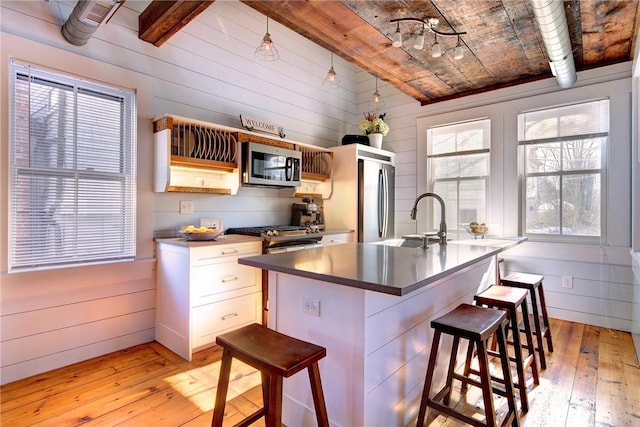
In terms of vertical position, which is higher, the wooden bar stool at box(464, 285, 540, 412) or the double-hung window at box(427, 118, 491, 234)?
the double-hung window at box(427, 118, 491, 234)

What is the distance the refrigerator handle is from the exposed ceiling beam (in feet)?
9.06

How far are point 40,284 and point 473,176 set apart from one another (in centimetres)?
430

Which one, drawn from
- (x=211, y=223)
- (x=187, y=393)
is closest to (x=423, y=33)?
(x=211, y=223)

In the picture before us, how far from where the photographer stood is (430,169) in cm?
426

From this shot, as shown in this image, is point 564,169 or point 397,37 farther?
point 564,169

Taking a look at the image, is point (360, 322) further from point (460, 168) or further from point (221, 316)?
point (460, 168)

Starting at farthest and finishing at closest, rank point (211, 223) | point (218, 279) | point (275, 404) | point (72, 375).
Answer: point (211, 223), point (218, 279), point (72, 375), point (275, 404)

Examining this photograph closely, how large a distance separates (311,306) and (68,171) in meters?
2.09

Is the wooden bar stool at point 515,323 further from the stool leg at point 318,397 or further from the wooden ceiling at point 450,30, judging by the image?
the wooden ceiling at point 450,30

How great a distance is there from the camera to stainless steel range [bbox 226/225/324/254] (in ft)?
Answer: 9.69

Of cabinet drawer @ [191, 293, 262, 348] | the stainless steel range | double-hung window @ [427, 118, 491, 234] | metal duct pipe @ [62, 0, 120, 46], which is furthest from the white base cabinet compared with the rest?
double-hung window @ [427, 118, 491, 234]

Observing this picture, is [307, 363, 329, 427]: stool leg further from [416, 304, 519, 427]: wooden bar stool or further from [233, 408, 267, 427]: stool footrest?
[416, 304, 519, 427]: wooden bar stool

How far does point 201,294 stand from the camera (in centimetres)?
249

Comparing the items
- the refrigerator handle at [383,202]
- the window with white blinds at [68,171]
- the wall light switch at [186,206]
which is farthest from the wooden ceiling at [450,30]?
the wall light switch at [186,206]
